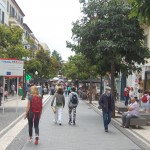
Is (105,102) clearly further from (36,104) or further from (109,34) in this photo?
(109,34)

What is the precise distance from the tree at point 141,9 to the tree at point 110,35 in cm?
1272

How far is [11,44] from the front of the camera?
2962cm

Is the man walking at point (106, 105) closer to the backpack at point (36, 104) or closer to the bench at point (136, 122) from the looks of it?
the bench at point (136, 122)

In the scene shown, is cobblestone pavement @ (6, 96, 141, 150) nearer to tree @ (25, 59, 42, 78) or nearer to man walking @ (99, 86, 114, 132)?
man walking @ (99, 86, 114, 132)

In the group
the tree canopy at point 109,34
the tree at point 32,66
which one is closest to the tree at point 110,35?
the tree canopy at point 109,34

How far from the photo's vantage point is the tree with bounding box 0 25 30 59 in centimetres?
2906

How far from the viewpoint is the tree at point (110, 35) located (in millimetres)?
22125

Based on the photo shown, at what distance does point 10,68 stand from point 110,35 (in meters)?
6.54

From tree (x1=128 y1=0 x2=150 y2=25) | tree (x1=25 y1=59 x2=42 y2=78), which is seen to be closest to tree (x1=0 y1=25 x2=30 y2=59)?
tree (x1=128 y1=0 x2=150 y2=25)

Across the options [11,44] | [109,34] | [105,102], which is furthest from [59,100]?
[11,44]

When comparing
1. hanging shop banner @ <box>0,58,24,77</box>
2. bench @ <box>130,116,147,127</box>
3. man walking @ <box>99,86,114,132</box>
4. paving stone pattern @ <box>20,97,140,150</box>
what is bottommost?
paving stone pattern @ <box>20,97,140,150</box>

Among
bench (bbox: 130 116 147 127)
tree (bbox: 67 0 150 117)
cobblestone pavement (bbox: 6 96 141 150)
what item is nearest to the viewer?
cobblestone pavement (bbox: 6 96 141 150)

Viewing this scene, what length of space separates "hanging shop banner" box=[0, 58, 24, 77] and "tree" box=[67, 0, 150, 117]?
12.5ft

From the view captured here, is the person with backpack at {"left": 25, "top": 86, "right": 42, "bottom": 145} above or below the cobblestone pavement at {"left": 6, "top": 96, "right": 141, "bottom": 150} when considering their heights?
above
